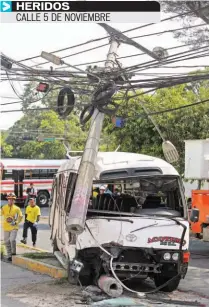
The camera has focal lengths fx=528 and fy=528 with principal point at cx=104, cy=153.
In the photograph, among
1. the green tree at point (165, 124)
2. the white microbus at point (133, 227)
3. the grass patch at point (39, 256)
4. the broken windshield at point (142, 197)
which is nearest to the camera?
the white microbus at point (133, 227)

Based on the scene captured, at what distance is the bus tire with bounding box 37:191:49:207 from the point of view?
35.1 m

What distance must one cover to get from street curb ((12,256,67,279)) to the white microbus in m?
0.62

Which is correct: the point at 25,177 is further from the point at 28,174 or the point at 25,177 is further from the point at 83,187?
the point at 83,187

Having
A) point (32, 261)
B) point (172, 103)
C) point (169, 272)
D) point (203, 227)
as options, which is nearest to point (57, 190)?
point (32, 261)

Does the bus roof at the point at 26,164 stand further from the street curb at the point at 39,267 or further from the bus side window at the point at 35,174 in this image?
the street curb at the point at 39,267

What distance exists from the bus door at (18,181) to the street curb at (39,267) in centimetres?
2137

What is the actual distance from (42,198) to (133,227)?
26821mm

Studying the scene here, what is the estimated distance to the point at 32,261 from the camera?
11.8 meters

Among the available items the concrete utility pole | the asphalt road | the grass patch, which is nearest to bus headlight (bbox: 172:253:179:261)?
the asphalt road

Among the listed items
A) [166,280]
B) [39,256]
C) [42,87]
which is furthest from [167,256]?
[42,87]

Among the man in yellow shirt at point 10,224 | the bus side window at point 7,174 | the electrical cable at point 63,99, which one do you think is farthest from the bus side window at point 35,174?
the electrical cable at point 63,99

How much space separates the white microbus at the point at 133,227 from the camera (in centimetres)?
889

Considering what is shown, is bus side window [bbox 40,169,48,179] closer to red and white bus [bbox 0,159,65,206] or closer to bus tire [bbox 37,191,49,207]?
red and white bus [bbox 0,159,65,206]

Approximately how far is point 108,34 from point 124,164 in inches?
130
